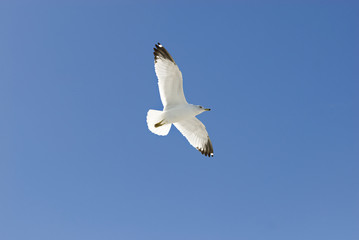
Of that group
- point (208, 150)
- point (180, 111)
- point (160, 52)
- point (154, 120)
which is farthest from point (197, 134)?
point (160, 52)

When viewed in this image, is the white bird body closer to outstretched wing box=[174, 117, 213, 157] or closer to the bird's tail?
the bird's tail

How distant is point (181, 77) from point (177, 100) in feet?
1.71

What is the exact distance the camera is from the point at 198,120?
322 inches

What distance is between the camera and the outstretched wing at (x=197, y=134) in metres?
8.31

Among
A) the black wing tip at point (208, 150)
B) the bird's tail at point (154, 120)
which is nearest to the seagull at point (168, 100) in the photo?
the bird's tail at point (154, 120)

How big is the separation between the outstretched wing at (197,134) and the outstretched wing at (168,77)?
837mm

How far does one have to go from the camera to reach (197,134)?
8.54 m

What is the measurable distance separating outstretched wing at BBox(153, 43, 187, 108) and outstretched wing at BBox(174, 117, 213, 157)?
0.84m

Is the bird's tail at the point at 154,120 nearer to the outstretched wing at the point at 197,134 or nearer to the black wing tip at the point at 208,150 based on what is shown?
the outstretched wing at the point at 197,134

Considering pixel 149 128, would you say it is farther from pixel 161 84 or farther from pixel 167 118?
pixel 161 84

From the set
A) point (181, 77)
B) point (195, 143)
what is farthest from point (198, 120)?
point (181, 77)

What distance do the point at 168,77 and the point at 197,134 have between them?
1.76m

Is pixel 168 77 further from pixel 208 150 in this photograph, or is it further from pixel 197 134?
pixel 208 150

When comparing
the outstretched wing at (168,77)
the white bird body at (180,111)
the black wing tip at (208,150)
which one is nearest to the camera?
the outstretched wing at (168,77)
